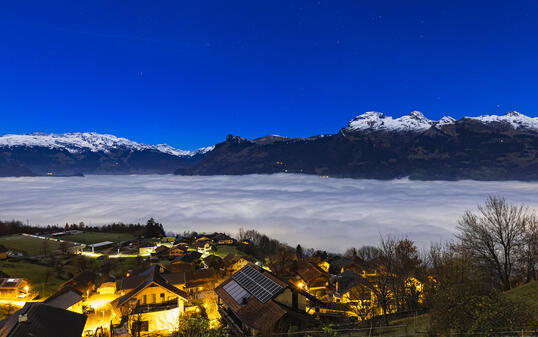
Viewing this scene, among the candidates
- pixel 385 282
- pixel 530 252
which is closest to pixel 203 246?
pixel 385 282

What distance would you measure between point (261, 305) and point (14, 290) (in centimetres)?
6392

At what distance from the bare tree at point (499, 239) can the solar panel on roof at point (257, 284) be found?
25519 mm

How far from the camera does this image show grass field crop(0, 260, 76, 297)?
2633 inches

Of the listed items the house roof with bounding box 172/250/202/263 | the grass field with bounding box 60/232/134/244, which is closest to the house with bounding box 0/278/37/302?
the house roof with bounding box 172/250/202/263

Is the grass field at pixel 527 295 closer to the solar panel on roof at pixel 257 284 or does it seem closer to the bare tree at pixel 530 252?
the bare tree at pixel 530 252

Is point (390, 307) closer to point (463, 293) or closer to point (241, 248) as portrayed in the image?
point (463, 293)

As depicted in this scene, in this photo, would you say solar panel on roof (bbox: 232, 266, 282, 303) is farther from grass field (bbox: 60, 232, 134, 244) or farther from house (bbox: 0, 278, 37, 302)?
grass field (bbox: 60, 232, 134, 244)

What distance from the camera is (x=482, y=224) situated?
120 ft

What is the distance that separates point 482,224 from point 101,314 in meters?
64.9

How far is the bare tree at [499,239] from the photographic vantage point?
34.3m

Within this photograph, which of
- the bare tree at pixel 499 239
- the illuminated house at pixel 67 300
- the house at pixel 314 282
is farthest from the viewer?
the house at pixel 314 282

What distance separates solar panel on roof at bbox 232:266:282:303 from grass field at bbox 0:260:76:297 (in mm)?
59873

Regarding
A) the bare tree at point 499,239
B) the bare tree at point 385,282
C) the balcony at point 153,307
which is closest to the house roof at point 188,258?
the balcony at point 153,307

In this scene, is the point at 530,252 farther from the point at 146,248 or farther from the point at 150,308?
the point at 146,248
